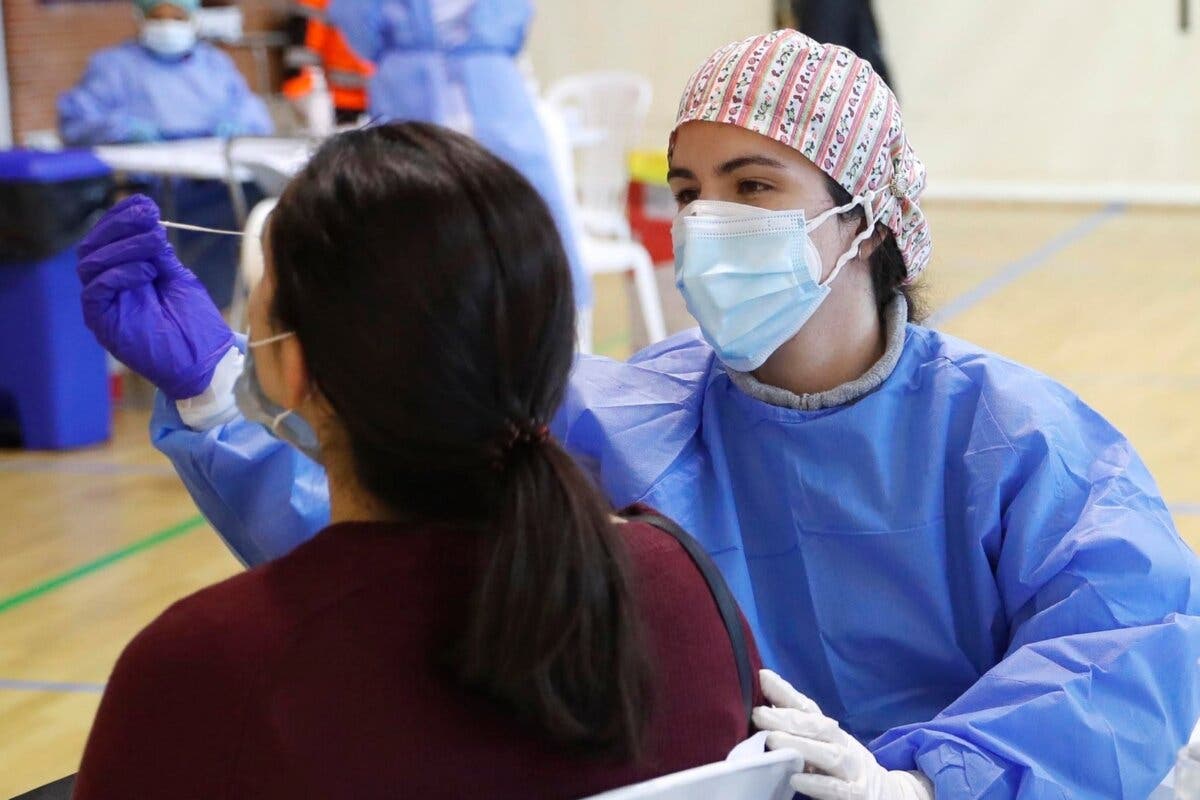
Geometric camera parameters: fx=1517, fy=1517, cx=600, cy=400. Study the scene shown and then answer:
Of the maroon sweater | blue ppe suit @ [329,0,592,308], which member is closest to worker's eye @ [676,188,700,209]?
the maroon sweater

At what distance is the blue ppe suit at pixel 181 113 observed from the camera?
5.27 metres

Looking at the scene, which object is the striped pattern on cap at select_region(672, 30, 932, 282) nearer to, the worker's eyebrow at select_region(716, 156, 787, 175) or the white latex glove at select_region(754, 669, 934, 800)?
the worker's eyebrow at select_region(716, 156, 787, 175)

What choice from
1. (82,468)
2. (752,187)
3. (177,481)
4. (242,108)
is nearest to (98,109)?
(242,108)

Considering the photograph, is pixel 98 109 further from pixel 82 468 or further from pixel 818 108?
pixel 818 108

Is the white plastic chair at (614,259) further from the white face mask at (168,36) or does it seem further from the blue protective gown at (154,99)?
the white face mask at (168,36)

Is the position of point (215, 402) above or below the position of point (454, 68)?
below

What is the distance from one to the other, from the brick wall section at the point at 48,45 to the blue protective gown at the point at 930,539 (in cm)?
477

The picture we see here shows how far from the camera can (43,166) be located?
4031mm

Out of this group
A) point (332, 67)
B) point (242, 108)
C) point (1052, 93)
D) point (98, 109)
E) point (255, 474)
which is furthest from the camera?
point (1052, 93)

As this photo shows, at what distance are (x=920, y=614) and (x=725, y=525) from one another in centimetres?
22

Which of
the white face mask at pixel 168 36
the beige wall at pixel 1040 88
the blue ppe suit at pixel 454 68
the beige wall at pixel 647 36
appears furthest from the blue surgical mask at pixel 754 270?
the beige wall at pixel 647 36

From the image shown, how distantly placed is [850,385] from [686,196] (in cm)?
29

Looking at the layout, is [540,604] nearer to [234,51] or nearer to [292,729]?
[292,729]

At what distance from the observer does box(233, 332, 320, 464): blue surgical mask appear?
3.37ft
